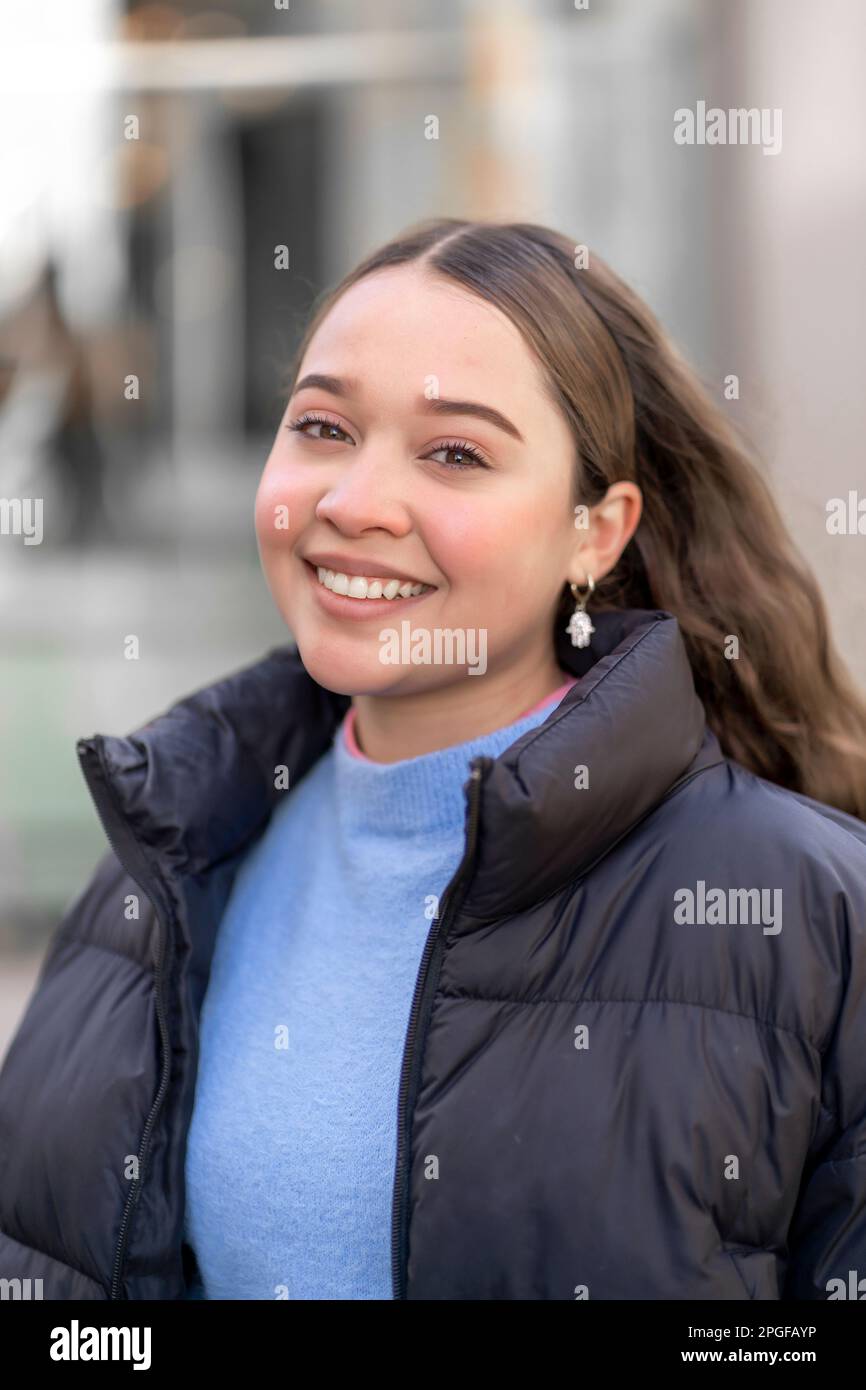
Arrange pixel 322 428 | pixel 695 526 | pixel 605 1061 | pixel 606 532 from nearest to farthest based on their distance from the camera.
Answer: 1. pixel 605 1061
2. pixel 322 428
3. pixel 606 532
4. pixel 695 526

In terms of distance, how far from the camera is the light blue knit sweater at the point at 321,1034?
1646 millimetres

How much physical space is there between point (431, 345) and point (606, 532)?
0.37 m

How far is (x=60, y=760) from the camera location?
503cm

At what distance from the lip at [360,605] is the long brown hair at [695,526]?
10.8 inches

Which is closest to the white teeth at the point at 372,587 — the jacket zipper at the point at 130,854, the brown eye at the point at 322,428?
the brown eye at the point at 322,428

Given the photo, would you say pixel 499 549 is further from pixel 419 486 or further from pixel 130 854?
pixel 130 854

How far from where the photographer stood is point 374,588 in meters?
1.76

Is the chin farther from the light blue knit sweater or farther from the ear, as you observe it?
the ear

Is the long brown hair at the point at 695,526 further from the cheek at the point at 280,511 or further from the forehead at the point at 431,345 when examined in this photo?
the cheek at the point at 280,511

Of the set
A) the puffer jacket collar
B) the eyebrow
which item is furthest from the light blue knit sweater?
the eyebrow

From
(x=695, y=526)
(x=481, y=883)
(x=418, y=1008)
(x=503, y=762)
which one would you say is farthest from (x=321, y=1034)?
(x=695, y=526)

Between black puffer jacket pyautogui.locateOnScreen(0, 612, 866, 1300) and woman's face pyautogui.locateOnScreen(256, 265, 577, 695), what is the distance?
185mm
